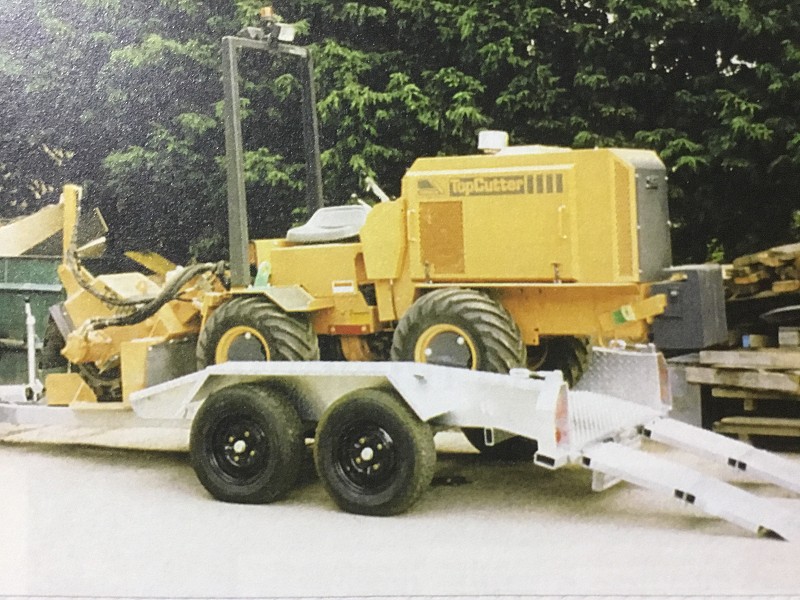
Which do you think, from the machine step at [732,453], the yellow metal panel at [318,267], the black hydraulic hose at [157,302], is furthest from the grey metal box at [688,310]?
the black hydraulic hose at [157,302]

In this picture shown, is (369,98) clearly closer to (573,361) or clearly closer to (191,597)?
(573,361)

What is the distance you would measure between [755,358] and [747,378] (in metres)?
0.14

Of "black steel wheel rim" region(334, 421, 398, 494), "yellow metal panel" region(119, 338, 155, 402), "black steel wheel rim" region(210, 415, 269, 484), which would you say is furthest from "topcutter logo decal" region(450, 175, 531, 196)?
"yellow metal panel" region(119, 338, 155, 402)

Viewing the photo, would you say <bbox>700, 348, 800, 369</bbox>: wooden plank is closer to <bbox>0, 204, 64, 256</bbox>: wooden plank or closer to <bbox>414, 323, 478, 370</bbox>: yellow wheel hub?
<bbox>414, 323, 478, 370</bbox>: yellow wheel hub

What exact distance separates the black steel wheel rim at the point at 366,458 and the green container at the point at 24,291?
110 inches

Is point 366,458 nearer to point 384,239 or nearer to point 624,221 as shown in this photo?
point 384,239

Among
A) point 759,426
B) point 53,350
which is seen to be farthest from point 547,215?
point 53,350

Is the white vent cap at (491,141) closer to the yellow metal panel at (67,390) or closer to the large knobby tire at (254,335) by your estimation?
the large knobby tire at (254,335)

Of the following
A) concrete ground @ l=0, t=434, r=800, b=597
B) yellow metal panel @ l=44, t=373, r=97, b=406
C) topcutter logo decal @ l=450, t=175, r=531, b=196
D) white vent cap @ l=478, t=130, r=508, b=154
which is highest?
white vent cap @ l=478, t=130, r=508, b=154

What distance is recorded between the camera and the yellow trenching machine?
5652 mm

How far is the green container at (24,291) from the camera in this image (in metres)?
7.07

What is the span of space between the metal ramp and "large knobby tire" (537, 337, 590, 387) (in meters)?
1.31

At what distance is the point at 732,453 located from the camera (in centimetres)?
550

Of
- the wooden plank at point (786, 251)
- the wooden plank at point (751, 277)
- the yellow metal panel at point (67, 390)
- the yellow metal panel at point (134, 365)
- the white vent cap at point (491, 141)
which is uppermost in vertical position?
the white vent cap at point (491, 141)
